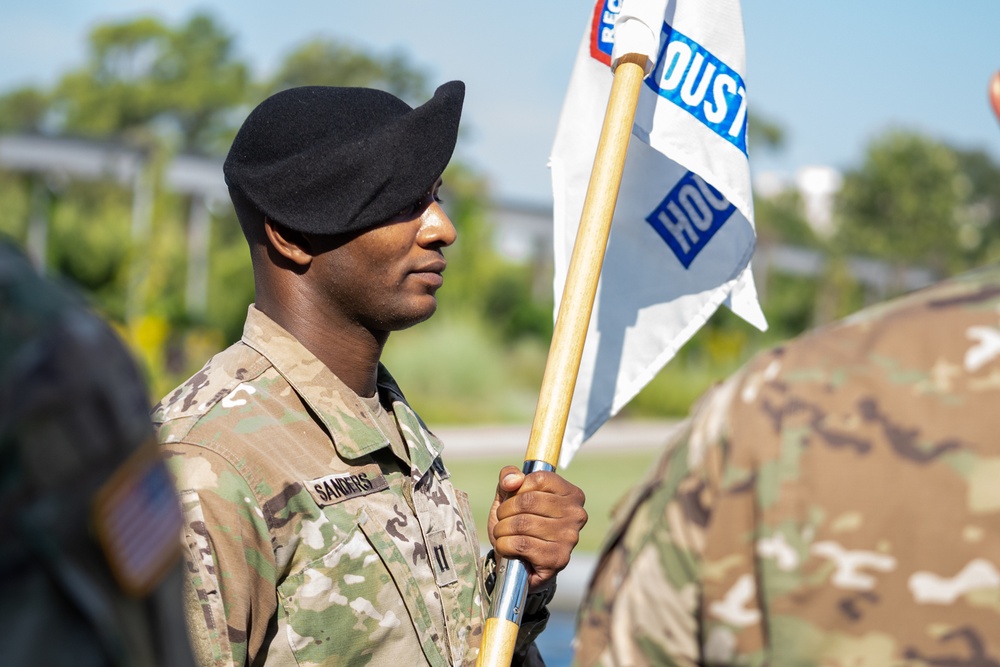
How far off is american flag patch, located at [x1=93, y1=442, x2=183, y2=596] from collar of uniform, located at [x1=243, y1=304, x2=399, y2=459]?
1.28 metres

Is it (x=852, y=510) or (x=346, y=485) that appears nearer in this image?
(x=852, y=510)

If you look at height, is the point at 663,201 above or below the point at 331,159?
above

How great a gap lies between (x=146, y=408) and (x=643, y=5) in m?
1.79

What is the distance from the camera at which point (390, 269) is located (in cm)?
234

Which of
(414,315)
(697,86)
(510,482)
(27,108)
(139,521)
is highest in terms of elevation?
(27,108)

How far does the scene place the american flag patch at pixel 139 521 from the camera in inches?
34.5

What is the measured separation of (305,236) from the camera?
7.58ft

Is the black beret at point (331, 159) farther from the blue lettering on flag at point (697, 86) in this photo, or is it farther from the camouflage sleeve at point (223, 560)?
the blue lettering on flag at point (697, 86)

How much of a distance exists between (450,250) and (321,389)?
2163cm

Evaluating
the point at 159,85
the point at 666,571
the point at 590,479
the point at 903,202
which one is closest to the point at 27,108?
the point at 159,85

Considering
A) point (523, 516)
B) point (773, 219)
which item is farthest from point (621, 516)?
point (773, 219)

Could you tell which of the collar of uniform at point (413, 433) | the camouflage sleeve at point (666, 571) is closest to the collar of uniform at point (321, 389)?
the collar of uniform at point (413, 433)

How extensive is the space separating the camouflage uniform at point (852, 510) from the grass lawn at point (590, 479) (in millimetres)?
7536

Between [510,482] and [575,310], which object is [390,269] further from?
[510,482]
